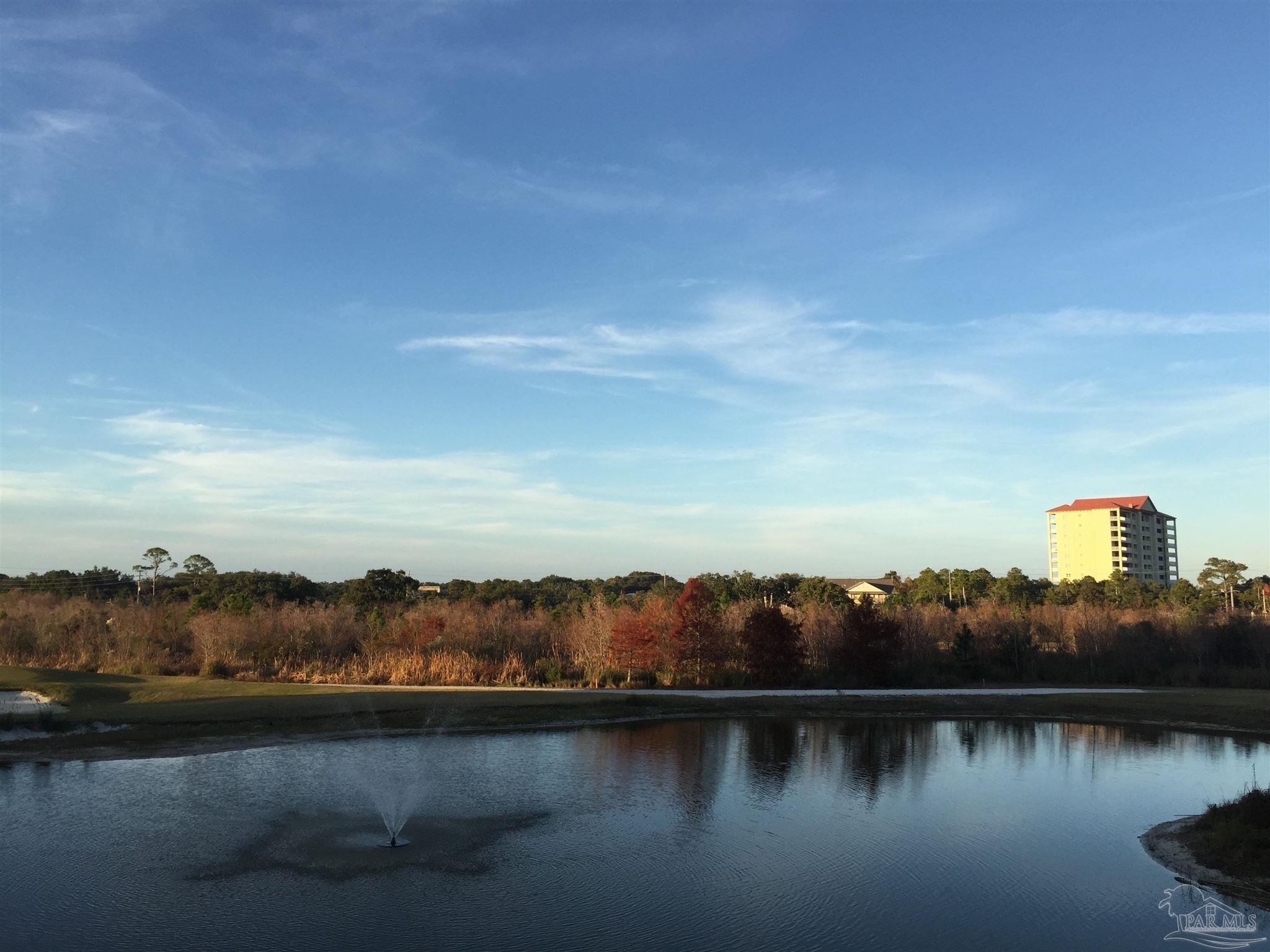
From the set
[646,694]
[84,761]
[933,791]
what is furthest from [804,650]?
[84,761]

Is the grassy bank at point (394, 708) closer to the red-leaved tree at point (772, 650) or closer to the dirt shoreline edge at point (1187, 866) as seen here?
the red-leaved tree at point (772, 650)

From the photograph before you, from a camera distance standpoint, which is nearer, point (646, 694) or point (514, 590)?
point (646, 694)

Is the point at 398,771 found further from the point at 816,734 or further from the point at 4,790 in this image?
the point at 816,734

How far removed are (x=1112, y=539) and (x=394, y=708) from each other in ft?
438

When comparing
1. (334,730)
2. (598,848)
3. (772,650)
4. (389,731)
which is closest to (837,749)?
(598,848)

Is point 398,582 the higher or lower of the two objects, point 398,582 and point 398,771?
the higher

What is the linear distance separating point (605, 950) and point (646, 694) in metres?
15.8

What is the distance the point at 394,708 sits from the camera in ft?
63.9

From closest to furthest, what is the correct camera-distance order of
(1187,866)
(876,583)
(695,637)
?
1. (1187,866)
2. (695,637)
3. (876,583)

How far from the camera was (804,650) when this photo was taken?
93.2 feet

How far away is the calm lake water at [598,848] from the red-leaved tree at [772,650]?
1042 cm

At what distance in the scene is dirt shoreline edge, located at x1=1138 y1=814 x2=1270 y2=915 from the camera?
8.54 meters

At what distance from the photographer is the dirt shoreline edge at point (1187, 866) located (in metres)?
8.54

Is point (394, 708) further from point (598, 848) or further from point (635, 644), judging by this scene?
point (598, 848)
